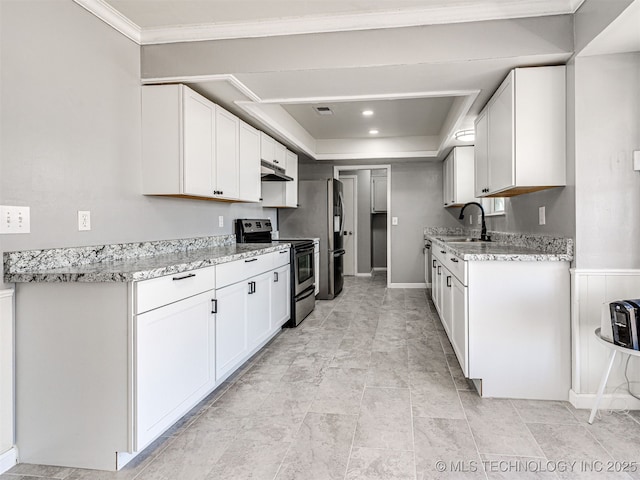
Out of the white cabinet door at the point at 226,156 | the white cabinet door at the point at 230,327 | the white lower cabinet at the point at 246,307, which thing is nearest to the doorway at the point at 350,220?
the white lower cabinet at the point at 246,307

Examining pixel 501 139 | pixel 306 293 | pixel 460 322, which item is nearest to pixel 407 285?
pixel 306 293

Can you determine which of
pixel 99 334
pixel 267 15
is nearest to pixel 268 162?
pixel 267 15

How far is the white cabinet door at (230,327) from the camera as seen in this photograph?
2408mm

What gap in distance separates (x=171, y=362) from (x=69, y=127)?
1.29m

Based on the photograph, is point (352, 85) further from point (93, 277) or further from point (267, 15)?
point (93, 277)

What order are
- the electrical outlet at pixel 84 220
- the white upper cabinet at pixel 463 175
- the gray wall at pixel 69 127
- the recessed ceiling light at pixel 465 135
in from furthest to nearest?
the white upper cabinet at pixel 463 175
the recessed ceiling light at pixel 465 135
the electrical outlet at pixel 84 220
the gray wall at pixel 69 127

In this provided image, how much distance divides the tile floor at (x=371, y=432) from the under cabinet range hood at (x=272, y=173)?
1982 millimetres

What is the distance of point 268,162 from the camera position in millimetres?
4195

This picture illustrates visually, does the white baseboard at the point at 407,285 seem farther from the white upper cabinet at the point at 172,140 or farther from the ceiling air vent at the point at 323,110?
the white upper cabinet at the point at 172,140

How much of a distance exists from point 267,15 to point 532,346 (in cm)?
247

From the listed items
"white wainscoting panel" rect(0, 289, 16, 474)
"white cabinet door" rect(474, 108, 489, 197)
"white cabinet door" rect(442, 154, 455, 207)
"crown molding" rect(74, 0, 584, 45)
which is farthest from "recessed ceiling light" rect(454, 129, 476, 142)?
"white wainscoting panel" rect(0, 289, 16, 474)

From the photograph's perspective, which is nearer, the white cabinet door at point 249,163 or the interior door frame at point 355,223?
the white cabinet door at point 249,163

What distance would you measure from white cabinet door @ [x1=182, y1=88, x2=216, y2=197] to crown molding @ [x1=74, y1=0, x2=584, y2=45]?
14.2 inches

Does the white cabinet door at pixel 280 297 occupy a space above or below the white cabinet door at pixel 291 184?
below
